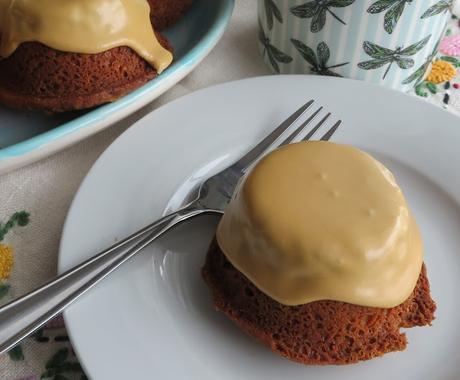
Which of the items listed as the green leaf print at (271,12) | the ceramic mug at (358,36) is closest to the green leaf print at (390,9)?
the ceramic mug at (358,36)

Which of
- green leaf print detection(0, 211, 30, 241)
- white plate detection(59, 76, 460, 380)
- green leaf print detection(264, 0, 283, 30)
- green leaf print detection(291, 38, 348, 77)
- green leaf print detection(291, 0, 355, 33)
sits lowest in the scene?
green leaf print detection(0, 211, 30, 241)

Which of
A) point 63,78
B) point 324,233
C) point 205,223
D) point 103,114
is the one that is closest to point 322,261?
point 324,233

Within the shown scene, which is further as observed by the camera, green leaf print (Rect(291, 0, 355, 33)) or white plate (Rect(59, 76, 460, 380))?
green leaf print (Rect(291, 0, 355, 33))

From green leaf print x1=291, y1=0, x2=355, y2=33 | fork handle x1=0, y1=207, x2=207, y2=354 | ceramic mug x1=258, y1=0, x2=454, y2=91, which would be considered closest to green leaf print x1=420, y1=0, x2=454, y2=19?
ceramic mug x1=258, y1=0, x2=454, y2=91

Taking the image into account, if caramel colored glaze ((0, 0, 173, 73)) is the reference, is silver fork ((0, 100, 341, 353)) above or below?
below

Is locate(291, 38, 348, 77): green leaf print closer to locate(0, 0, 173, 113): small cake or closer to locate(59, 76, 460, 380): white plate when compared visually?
locate(59, 76, 460, 380): white plate

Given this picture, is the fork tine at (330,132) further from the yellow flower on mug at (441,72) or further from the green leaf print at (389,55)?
the yellow flower on mug at (441,72)
